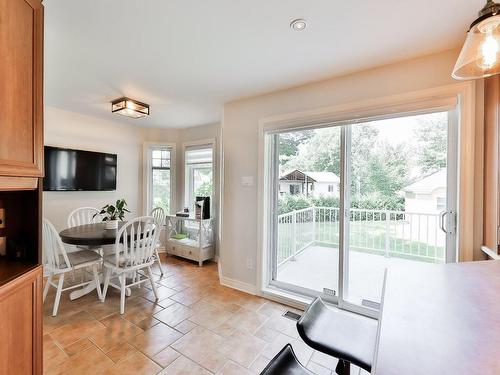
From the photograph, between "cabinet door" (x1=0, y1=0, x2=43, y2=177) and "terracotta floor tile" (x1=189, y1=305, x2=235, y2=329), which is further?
"terracotta floor tile" (x1=189, y1=305, x2=235, y2=329)

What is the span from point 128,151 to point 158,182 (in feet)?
2.46

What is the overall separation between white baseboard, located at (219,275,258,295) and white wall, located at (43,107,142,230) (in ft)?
7.57

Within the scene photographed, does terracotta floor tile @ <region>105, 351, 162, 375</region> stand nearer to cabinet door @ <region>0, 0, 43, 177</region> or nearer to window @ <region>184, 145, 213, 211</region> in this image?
cabinet door @ <region>0, 0, 43, 177</region>

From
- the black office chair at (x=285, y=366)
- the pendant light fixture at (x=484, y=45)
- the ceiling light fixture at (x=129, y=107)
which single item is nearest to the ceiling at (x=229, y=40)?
the ceiling light fixture at (x=129, y=107)

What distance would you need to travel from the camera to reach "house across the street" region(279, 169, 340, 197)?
2501 millimetres

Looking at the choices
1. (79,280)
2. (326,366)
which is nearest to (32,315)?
(326,366)

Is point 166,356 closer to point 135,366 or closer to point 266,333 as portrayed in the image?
point 135,366

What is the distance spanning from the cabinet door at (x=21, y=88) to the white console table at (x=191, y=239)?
2.69m

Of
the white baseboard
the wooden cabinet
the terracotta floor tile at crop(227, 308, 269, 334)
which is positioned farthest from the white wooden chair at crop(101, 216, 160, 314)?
the wooden cabinet

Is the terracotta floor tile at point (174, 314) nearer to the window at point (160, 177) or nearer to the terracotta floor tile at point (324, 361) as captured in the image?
the terracotta floor tile at point (324, 361)

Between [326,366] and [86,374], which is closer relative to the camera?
[86,374]

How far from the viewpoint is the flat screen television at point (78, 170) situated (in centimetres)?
320

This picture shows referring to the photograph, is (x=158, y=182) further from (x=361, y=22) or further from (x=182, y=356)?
(x=361, y=22)

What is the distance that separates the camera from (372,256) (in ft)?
8.17
